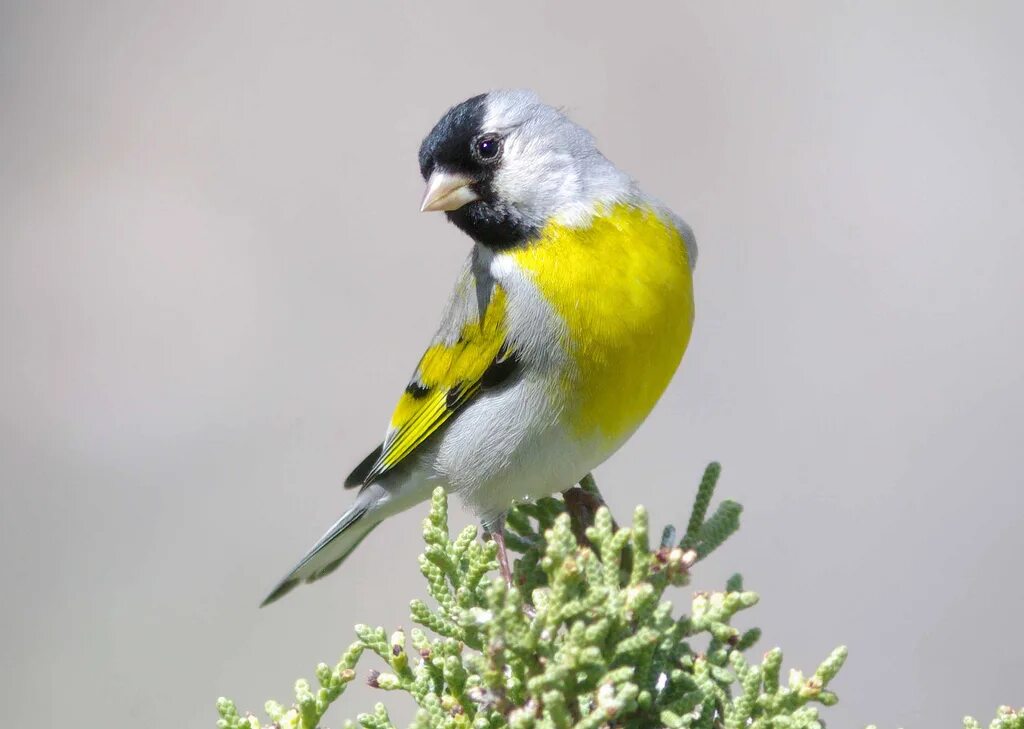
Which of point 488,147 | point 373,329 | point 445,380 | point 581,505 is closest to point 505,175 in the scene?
point 488,147

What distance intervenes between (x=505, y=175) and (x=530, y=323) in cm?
42

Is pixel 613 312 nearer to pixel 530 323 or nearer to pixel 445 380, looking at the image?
pixel 530 323

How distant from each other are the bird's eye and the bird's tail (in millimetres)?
966

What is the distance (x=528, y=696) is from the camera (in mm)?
2164

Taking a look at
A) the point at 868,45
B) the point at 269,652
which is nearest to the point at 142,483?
the point at 269,652

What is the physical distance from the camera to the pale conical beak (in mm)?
3256

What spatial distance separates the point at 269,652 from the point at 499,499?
11.6 ft

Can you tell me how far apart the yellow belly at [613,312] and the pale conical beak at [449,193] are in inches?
8.3

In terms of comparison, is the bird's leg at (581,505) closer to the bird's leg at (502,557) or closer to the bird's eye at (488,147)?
the bird's leg at (502,557)

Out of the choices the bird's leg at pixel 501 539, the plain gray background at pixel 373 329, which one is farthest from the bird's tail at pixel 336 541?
the plain gray background at pixel 373 329

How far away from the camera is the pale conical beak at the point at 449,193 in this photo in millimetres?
3256

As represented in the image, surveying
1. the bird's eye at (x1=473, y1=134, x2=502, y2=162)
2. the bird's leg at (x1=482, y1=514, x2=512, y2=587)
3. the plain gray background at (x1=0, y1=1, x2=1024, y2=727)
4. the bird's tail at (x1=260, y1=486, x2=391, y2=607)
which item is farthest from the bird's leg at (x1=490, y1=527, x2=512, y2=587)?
the plain gray background at (x1=0, y1=1, x2=1024, y2=727)

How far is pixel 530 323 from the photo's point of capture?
3137 mm

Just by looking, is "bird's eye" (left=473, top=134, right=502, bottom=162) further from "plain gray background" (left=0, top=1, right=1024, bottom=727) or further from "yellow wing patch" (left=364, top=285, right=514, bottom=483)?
"plain gray background" (left=0, top=1, right=1024, bottom=727)
